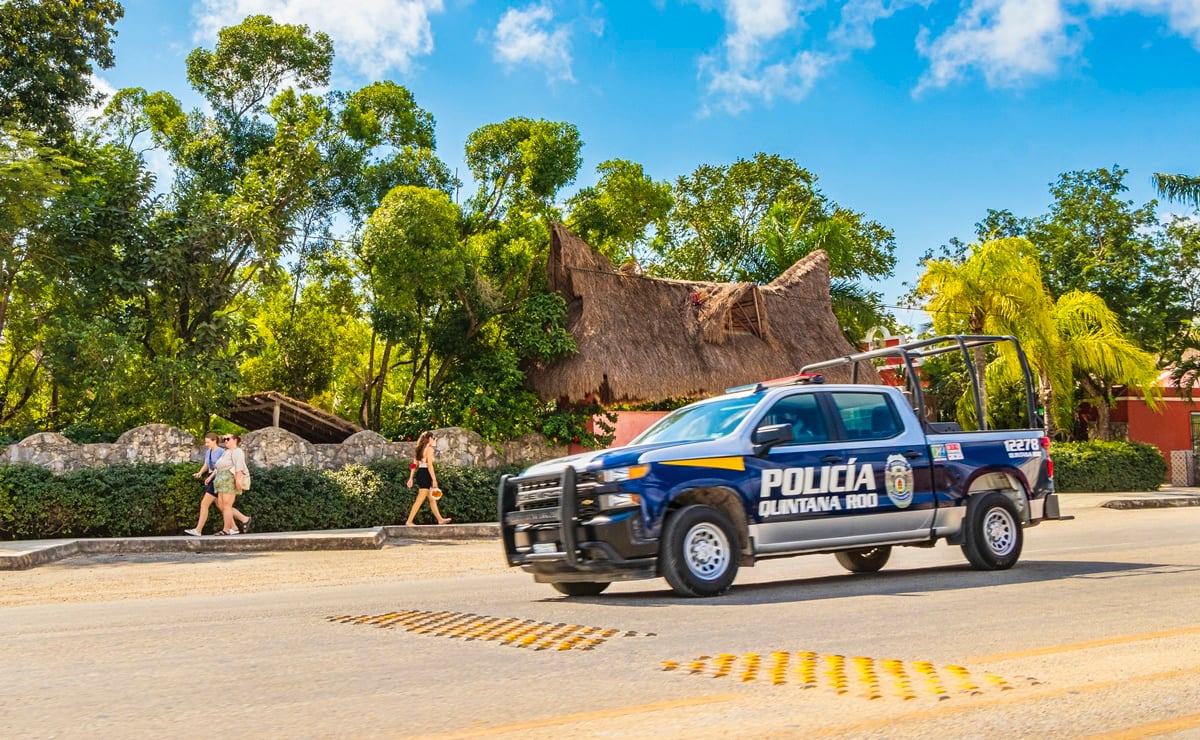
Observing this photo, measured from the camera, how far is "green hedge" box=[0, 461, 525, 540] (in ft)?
58.6

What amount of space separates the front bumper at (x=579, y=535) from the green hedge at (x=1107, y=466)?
2549 cm

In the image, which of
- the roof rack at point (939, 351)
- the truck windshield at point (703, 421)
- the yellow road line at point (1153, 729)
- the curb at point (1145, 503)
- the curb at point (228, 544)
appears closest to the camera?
the yellow road line at point (1153, 729)

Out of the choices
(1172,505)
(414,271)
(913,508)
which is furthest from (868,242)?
(913,508)

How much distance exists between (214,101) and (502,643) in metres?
22.6

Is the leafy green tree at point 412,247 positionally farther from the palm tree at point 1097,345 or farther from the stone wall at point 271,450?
the palm tree at point 1097,345

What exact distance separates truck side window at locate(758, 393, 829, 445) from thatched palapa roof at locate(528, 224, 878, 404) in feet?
40.9

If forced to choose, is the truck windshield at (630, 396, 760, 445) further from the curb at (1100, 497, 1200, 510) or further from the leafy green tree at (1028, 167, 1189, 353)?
the leafy green tree at (1028, 167, 1189, 353)

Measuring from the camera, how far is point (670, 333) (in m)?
25.3

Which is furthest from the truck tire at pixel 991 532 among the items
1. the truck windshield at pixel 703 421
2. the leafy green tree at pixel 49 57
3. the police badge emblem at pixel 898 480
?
the leafy green tree at pixel 49 57

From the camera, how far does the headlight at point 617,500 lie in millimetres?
9109

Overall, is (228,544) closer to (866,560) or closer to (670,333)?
(866,560)

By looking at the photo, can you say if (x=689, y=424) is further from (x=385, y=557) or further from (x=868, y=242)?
(x=868, y=242)

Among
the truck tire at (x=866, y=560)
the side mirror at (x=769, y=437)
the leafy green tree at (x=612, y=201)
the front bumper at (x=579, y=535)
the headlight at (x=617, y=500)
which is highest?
the leafy green tree at (x=612, y=201)

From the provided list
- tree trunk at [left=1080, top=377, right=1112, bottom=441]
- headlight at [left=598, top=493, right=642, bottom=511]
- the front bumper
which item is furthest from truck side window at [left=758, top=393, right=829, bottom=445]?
tree trunk at [left=1080, top=377, right=1112, bottom=441]
